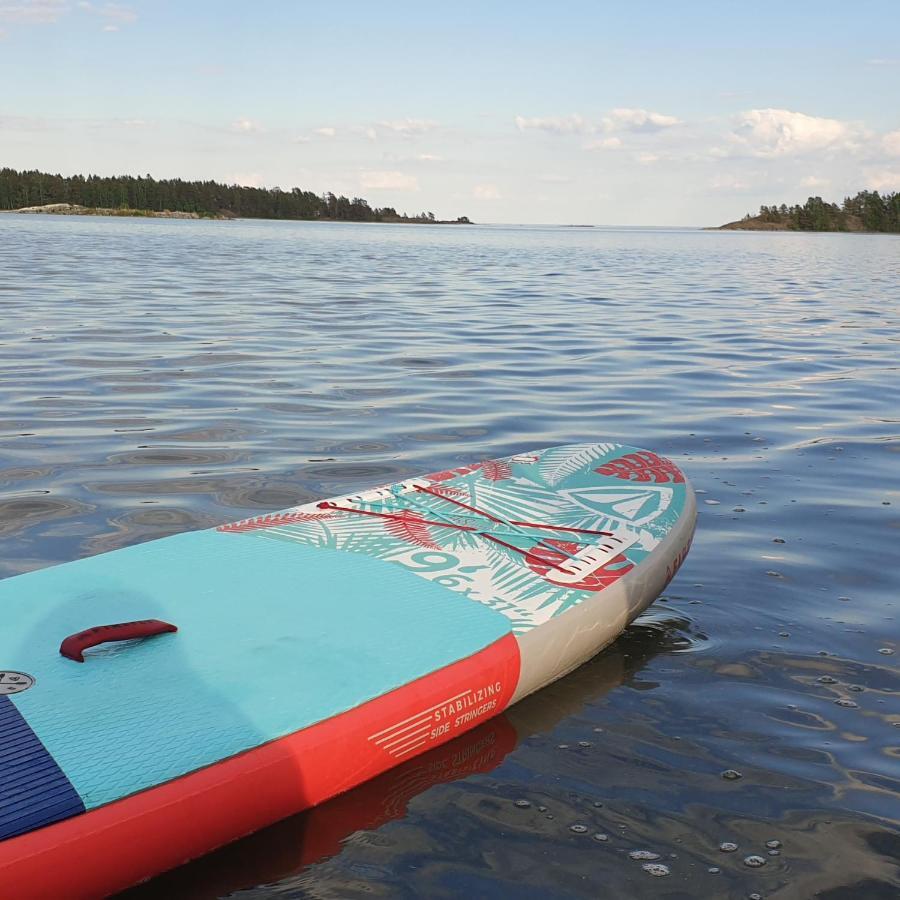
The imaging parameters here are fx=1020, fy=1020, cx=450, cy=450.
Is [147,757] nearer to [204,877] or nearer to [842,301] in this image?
[204,877]

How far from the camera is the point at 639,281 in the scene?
861 inches

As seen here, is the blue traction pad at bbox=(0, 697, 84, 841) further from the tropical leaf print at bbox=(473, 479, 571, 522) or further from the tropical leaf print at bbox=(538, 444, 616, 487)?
the tropical leaf print at bbox=(538, 444, 616, 487)

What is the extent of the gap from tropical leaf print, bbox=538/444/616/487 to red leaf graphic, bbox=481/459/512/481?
150 mm

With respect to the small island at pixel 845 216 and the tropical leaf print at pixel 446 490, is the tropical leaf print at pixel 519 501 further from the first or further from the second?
the small island at pixel 845 216

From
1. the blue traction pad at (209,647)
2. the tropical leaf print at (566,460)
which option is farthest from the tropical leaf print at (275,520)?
the tropical leaf print at (566,460)

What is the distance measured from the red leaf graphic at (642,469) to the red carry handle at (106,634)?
232cm

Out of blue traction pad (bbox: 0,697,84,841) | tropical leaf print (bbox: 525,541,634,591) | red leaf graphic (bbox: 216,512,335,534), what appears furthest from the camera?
red leaf graphic (bbox: 216,512,335,534)

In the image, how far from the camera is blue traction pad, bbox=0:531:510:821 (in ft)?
7.65

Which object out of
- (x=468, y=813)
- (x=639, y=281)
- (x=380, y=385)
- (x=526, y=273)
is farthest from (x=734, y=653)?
(x=526, y=273)

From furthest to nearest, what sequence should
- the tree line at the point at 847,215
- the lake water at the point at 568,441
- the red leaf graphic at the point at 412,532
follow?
the tree line at the point at 847,215, the red leaf graphic at the point at 412,532, the lake water at the point at 568,441

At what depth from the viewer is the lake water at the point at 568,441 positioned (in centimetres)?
254

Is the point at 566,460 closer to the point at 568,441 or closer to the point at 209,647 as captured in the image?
the point at 568,441

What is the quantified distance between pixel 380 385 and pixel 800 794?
5914 millimetres

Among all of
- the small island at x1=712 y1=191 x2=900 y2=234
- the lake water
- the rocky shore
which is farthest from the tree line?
the lake water
